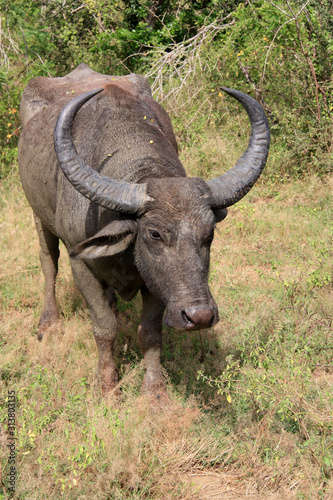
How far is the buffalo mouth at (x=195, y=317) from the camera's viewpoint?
10.5ft

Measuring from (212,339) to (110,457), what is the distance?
6.41 feet

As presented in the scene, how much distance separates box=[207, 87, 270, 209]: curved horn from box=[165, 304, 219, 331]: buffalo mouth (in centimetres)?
79

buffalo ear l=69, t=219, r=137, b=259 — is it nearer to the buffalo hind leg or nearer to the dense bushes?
the buffalo hind leg

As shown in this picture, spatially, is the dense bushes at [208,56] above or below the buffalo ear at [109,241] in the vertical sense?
Result: below

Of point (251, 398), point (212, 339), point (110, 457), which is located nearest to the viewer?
point (110, 457)

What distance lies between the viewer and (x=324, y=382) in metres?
4.21

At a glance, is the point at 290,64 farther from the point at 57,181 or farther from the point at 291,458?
the point at 291,458

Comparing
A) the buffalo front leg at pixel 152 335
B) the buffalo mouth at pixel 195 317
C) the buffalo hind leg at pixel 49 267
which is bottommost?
the buffalo hind leg at pixel 49 267

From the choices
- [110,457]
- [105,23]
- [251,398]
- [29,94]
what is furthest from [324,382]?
[105,23]

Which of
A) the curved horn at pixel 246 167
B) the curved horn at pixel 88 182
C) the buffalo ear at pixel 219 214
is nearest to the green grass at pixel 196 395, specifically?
the buffalo ear at pixel 219 214

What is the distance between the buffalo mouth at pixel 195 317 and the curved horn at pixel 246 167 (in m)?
0.79

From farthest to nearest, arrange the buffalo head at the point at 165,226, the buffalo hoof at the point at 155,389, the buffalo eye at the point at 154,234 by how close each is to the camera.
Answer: the buffalo hoof at the point at 155,389, the buffalo eye at the point at 154,234, the buffalo head at the point at 165,226

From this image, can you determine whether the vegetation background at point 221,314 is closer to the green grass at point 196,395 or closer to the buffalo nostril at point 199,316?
the green grass at point 196,395

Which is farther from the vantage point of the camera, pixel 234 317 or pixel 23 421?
pixel 234 317
